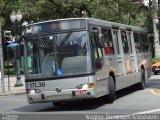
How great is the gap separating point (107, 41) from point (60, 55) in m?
2.72

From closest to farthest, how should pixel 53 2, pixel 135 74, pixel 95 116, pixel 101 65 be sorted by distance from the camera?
pixel 95 116 → pixel 101 65 → pixel 135 74 → pixel 53 2

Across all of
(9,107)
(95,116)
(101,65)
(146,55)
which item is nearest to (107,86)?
(101,65)

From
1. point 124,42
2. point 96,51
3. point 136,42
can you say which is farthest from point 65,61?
point 136,42

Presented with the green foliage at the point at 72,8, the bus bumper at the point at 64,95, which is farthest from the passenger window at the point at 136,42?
the green foliage at the point at 72,8

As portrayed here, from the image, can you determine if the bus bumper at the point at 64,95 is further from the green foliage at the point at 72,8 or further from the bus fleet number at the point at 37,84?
the green foliage at the point at 72,8

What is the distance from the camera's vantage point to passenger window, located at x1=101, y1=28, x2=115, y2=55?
17.2 metres

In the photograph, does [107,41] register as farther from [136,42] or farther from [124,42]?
[136,42]

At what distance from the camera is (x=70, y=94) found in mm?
15156

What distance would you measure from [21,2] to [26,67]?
3395cm

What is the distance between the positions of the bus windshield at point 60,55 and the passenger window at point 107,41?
5.19 feet

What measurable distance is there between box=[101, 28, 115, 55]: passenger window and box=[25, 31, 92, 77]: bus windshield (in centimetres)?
158

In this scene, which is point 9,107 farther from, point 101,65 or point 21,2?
point 21,2

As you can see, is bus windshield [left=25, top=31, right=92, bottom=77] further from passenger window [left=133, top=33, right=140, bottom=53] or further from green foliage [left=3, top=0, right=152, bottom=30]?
green foliage [left=3, top=0, right=152, bottom=30]

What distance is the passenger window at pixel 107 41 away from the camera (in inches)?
677
